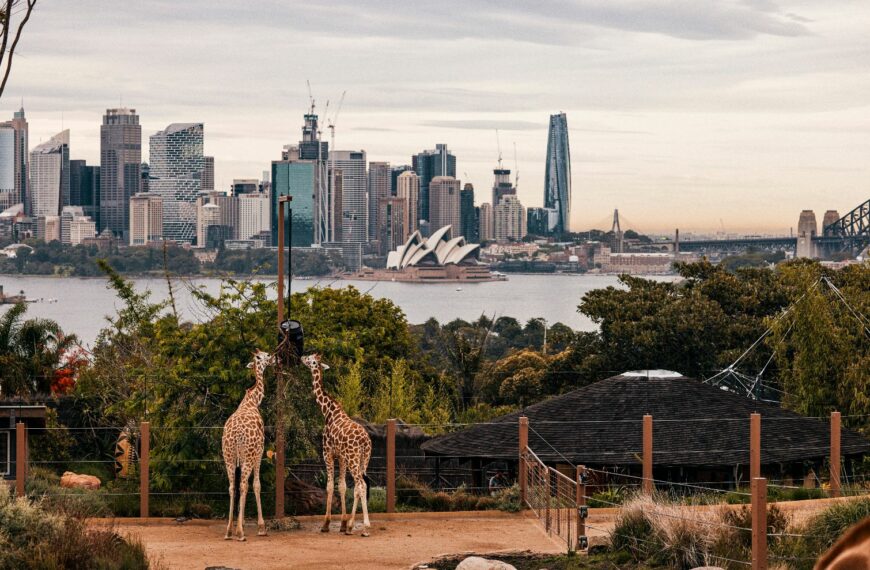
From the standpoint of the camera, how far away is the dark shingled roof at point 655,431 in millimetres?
19078

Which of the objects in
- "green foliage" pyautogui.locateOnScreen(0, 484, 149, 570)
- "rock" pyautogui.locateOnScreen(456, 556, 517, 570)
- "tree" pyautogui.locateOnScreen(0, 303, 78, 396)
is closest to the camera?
"green foliage" pyautogui.locateOnScreen(0, 484, 149, 570)

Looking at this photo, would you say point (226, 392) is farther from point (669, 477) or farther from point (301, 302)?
point (669, 477)

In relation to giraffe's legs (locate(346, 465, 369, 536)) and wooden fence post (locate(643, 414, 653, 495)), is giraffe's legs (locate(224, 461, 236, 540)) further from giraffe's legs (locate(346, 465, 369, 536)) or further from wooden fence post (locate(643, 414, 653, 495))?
wooden fence post (locate(643, 414, 653, 495))

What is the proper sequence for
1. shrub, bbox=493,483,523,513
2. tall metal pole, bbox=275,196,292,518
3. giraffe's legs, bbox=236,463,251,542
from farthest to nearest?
shrub, bbox=493,483,523,513
tall metal pole, bbox=275,196,292,518
giraffe's legs, bbox=236,463,251,542

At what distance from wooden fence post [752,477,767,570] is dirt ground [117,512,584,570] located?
2876 mm

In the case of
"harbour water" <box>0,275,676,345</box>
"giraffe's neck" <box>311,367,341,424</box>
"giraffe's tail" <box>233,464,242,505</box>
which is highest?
"giraffe's neck" <box>311,367,341,424</box>

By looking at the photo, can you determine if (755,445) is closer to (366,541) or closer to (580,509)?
(580,509)

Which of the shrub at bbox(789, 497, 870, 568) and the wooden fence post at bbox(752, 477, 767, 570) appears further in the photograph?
the shrub at bbox(789, 497, 870, 568)

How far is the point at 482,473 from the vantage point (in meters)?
20.3

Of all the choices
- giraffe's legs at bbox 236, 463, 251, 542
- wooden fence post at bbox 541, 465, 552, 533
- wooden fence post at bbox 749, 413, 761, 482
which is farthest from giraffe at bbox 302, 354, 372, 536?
wooden fence post at bbox 749, 413, 761, 482

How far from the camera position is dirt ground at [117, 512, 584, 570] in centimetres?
1313

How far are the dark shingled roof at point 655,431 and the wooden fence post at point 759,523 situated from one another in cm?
769

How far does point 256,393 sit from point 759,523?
6.32 meters

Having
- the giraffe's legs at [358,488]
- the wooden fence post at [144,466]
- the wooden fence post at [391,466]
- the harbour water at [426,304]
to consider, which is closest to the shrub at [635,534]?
the giraffe's legs at [358,488]
